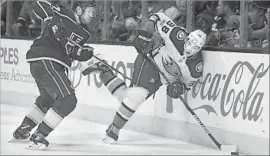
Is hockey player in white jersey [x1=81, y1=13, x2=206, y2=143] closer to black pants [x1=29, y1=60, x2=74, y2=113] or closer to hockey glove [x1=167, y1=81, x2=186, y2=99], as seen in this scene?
hockey glove [x1=167, y1=81, x2=186, y2=99]

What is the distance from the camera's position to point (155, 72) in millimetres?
6195

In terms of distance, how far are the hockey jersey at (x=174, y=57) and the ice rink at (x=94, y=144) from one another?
559mm

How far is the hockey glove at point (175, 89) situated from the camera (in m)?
5.90

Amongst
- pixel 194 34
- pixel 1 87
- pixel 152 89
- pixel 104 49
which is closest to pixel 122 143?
pixel 152 89

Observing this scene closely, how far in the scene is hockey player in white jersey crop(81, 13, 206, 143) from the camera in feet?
19.4

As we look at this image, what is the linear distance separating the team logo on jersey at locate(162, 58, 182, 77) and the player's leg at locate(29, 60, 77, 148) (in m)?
0.89

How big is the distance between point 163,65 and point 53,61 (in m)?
0.97

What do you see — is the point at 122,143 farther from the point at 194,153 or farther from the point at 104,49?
the point at 104,49

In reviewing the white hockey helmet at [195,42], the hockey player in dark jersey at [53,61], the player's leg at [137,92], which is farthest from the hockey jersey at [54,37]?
the white hockey helmet at [195,42]

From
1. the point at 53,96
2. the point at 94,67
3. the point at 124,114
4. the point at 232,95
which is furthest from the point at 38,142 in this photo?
the point at 232,95

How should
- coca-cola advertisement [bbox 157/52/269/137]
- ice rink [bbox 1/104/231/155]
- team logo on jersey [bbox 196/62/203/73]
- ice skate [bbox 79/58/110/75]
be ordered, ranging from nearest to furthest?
coca-cola advertisement [bbox 157/52/269/137], ice rink [bbox 1/104/231/155], team logo on jersey [bbox 196/62/203/73], ice skate [bbox 79/58/110/75]

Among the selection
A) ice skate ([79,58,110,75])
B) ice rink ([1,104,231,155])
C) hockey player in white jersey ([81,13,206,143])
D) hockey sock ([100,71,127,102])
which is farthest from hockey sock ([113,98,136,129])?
ice skate ([79,58,110,75])

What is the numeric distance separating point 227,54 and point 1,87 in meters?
4.04

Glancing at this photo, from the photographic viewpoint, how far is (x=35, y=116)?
6.11 metres
